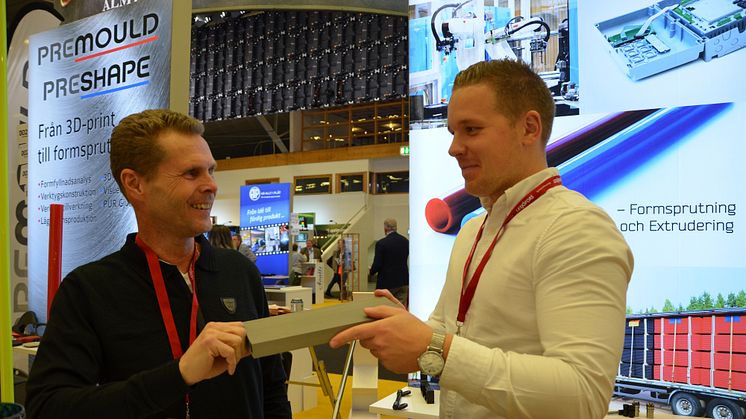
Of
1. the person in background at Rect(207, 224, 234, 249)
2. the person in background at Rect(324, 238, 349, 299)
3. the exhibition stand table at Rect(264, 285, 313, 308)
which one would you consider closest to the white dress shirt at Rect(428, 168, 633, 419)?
the person in background at Rect(207, 224, 234, 249)

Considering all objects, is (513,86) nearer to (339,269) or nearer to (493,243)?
(493,243)

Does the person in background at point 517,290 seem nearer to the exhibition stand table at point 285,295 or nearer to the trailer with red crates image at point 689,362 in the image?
the trailer with red crates image at point 689,362

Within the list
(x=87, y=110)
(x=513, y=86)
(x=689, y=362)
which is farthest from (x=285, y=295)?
(x=513, y=86)

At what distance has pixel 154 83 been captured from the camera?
2439mm

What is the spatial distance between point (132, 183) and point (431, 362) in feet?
3.18

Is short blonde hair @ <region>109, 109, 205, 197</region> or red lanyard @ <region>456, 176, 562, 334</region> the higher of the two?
short blonde hair @ <region>109, 109, 205, 197</region>

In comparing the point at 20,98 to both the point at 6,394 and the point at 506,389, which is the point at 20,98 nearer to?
the point at 6,394

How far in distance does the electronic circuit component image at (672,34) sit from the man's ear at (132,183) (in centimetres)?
328

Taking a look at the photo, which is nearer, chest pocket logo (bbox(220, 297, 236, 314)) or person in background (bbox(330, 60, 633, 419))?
person in background (bbox(330, 60, 633, 419))

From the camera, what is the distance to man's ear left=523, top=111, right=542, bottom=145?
136 cm

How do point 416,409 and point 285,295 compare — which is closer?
point 416,409

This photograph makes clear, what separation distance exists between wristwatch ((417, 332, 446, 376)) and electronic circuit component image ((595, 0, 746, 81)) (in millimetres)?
3232

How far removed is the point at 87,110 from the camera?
280 centimetres

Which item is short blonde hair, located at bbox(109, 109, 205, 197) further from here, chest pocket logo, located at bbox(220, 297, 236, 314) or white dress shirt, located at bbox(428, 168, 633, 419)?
white dress shirt, located at bbox(428, 168, 633, 419)
